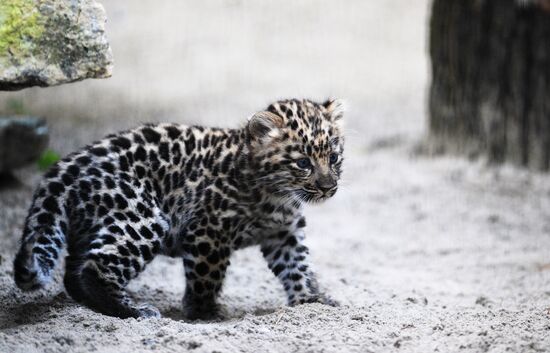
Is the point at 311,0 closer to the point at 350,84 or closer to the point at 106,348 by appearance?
the point at 350,84

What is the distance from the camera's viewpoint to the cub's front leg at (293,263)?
6000 mm

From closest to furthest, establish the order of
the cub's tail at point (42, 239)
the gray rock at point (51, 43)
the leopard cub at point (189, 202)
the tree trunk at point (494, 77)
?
the cub's tail at point (42, 239) → the gray rock at point (51, 43) → the leopard cub at point (189, 202) → the tree trunk at point (494, 77)

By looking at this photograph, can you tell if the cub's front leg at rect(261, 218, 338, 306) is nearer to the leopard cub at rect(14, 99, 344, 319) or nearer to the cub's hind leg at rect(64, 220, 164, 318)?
the leopard cub at rect(14, 99, 344, 319)

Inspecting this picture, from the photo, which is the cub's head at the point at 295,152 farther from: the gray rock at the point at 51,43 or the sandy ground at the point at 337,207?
the gray rock at the point at 51,43

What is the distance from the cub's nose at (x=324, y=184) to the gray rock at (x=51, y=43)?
1613 millimetres

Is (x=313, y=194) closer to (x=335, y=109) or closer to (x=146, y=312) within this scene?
(x=335, y=109)

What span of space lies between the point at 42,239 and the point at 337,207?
189 inches

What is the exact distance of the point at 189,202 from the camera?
5879mm

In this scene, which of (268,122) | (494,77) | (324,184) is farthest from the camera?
(494,77)

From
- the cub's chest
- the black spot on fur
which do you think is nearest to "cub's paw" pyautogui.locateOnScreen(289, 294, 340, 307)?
the cub's chest

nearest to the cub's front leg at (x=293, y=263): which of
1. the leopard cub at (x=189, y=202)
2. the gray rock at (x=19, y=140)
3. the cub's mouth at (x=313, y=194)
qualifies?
the leopard cub at (x=189, y=202)

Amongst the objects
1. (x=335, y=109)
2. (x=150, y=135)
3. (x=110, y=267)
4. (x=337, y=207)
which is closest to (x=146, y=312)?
(x=110, y=267)

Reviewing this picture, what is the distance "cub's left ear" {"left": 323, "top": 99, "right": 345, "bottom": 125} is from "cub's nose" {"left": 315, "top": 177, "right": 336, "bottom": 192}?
0.55 meters

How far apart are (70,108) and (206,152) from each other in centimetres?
634
